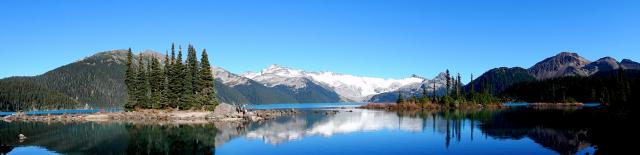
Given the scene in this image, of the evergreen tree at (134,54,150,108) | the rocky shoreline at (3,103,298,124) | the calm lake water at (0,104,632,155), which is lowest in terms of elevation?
the calm lake water at (0,104,632,155)

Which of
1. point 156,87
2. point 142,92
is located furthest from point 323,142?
point 142,92

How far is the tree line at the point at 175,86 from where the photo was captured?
126312 millimetres

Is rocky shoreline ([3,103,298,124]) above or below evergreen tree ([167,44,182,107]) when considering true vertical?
below

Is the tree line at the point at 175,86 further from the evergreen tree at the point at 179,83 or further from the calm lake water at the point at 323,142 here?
the calm lake water at the point at 323,142

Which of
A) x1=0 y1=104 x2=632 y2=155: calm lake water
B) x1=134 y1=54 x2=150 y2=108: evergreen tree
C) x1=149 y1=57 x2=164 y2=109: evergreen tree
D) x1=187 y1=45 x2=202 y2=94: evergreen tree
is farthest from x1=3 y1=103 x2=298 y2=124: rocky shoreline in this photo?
x1=0 y1=104 x2=632 y2=155: calm lake water

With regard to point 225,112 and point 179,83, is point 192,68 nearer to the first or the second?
point 179,83

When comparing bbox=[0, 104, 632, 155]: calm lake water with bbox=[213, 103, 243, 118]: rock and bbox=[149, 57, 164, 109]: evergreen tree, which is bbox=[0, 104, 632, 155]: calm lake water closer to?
bbox=[213, 103, 243, 118]: rock

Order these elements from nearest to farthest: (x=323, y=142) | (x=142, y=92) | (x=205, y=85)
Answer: (x=323, y=142) → (x=205, y=85) → (x=142, y=92)

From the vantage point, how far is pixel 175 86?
125750 mm

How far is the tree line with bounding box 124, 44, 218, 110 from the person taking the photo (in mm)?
126312

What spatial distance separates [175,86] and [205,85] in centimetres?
796

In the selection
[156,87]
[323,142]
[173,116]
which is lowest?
[323,142]

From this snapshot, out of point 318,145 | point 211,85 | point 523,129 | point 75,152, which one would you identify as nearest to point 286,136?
point 318,145

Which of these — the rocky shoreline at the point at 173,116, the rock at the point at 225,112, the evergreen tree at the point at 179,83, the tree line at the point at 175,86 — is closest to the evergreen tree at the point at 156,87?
the tree line at the point at 175,86
